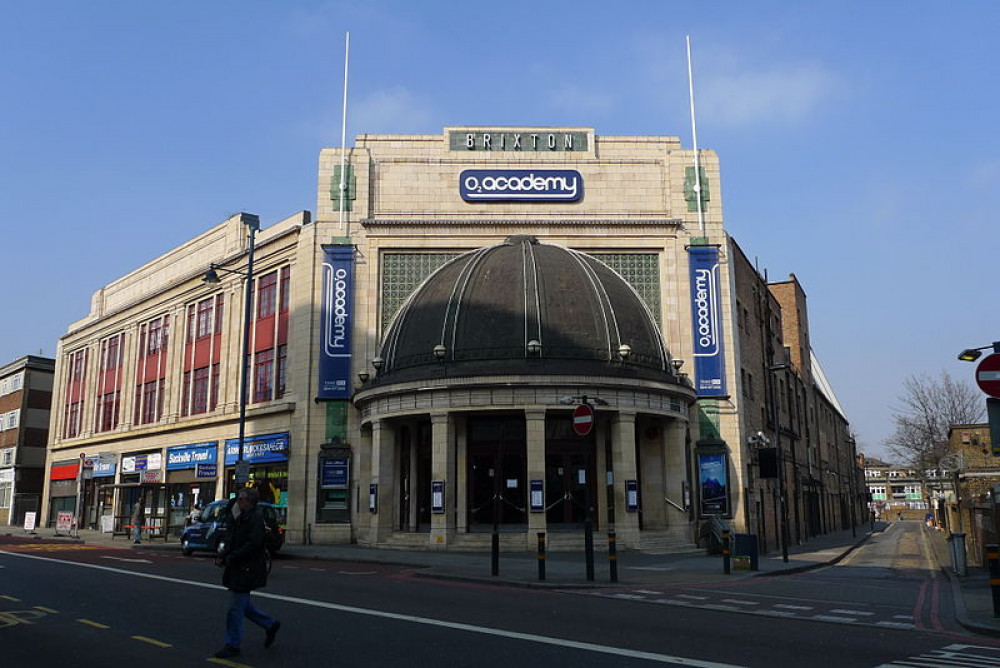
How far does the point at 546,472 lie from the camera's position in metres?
31.2

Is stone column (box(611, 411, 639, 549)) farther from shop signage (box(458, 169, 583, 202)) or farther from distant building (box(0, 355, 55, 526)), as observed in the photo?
distant building (box(0, 355, 55, 526))

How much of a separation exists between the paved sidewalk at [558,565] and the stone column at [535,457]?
3.41 ft

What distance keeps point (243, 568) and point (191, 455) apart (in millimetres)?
38837

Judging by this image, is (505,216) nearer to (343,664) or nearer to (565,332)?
(565,332)

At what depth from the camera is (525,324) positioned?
31.6m

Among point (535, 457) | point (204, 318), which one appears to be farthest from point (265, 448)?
point (535, 457)

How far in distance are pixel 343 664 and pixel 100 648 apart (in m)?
3.30

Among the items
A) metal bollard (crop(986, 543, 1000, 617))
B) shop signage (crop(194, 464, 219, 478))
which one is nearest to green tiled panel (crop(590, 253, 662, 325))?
shop signage (crop(194, 464, 219, 478))

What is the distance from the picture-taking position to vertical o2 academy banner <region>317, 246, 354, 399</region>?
3703 cm

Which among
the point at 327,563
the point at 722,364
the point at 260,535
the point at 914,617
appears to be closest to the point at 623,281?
the point at 722,364

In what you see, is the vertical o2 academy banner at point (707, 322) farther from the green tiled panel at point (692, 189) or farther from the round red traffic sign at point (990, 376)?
the round red traffic sign at point (990, 376)

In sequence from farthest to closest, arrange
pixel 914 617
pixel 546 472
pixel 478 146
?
pixel 478 146, pixel 546 472, pixel 914 617

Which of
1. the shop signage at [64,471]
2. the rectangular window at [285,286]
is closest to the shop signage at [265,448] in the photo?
the rectangular window at [285,286]

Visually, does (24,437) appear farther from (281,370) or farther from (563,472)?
(563,472)
